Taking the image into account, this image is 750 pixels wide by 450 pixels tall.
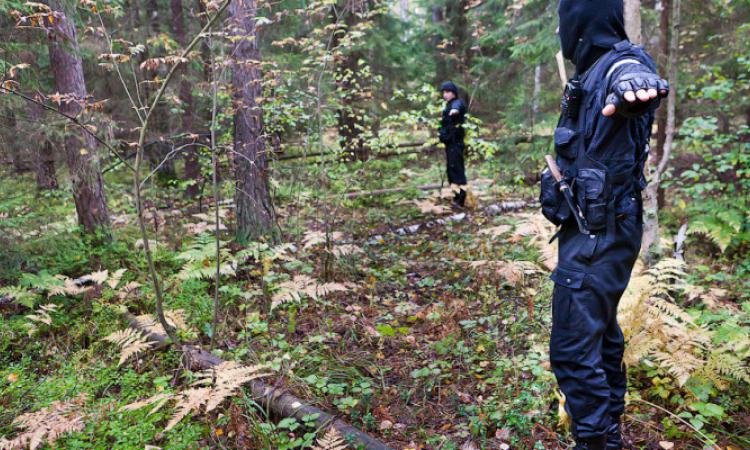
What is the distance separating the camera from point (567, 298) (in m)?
2.57

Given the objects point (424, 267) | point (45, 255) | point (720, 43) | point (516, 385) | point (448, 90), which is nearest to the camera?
point (516, 385)

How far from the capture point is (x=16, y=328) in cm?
472

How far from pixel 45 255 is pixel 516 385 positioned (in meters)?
5.95

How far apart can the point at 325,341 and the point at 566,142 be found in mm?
2990

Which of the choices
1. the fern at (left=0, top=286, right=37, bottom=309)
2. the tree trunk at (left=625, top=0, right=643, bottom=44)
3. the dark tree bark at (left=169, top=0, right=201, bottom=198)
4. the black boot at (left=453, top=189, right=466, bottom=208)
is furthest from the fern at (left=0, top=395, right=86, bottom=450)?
the dark tree bark at (left=169, top=0, right=201, bottom=198)

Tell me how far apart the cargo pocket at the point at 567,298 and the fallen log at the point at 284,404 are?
1.41 m

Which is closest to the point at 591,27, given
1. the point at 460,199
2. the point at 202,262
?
the point at 202,262

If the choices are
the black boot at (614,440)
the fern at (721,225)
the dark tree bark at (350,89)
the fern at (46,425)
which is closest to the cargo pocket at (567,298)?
the black boot at (614,440)

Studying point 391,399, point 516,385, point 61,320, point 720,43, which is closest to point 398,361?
point 391,399

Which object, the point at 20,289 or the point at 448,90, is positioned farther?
the point at 448,90

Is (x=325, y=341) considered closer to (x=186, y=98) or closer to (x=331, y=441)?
(x=331, y=441)

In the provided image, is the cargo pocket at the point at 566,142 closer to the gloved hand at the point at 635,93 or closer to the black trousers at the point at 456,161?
the gloved hand at the point at 635,93

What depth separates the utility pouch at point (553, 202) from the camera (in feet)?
8.77

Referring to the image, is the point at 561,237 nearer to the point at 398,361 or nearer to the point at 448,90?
the point at 398,361
